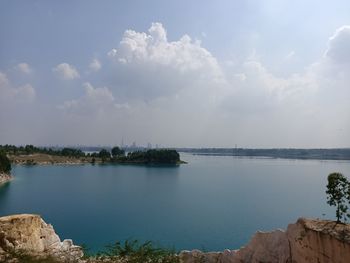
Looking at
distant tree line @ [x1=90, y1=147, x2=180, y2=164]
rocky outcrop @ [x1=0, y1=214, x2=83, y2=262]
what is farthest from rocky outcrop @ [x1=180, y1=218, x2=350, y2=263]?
distant tree line @ [x1=90, y1=147, x2=180, y2=164]

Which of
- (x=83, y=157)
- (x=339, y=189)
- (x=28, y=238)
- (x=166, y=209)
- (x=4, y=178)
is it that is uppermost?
(x=339, y=189)

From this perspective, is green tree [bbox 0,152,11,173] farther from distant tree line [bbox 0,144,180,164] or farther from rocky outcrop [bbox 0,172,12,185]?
distant tree line [bbox 0,144,180,164]

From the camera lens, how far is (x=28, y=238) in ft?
39.5

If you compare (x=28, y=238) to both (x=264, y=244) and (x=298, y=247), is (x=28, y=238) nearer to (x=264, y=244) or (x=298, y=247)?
(x=264, y=244)

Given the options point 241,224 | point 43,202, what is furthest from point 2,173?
point 241,224

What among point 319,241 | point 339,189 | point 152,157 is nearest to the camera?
point 319,241

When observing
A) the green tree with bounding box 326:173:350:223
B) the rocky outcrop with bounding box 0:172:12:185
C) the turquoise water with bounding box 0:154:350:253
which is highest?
the green tree with bounding box 326:173:350:223

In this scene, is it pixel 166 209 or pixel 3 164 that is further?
pixel 3 164

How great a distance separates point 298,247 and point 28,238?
929 centimetres

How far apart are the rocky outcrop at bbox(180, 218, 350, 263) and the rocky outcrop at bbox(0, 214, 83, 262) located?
4.66 metres

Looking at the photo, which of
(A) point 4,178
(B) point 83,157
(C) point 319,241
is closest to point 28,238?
(C) point 319,241

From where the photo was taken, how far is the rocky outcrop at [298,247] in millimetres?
9836

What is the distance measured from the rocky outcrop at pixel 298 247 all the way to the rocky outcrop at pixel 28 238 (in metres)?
4.66

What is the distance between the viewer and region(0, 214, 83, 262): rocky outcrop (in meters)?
10.8
